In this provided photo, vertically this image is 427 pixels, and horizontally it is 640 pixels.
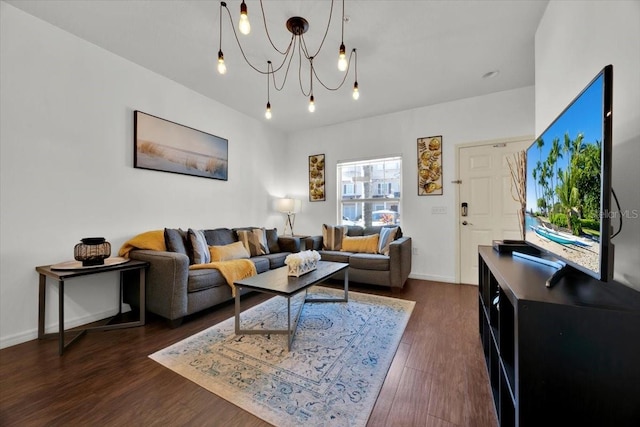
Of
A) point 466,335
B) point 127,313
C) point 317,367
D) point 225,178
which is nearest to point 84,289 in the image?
point 127,313

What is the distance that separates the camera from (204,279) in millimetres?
2496

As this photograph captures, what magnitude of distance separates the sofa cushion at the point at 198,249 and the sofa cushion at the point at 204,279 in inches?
12.0

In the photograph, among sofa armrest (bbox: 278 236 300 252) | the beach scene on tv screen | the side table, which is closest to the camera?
the beach scene on tv screen

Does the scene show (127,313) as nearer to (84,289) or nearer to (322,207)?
(84,289)

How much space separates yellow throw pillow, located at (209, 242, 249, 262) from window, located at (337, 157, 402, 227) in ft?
6.41

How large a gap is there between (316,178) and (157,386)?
3.80 metres

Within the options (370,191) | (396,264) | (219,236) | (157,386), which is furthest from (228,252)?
(370,191)

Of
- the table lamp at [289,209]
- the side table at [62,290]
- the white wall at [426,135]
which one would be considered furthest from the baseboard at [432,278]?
the side table at [62,290]

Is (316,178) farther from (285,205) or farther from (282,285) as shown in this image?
(282,285)

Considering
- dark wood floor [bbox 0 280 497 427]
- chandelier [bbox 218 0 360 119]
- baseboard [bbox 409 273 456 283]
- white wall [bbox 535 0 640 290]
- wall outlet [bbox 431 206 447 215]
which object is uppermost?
chandelier [bbox 218 0 360 119]

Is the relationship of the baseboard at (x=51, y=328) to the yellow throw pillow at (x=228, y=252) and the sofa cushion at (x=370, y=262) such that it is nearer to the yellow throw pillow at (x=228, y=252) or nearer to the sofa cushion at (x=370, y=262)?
the yellow throw pillow at (x=228, y=252)

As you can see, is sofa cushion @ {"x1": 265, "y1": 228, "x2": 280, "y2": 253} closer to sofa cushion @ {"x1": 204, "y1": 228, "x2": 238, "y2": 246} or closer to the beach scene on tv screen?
sofa cushion @ {"x1": 204, "y1": 228, "x2": 238, "y2": 246}

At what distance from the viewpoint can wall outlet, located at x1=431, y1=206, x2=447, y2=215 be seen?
12.4ft

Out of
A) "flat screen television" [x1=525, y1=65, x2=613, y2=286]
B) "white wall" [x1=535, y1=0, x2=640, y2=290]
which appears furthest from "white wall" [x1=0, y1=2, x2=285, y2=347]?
"white wall" [x1=535, y1=0, x2=640, y2=290]
